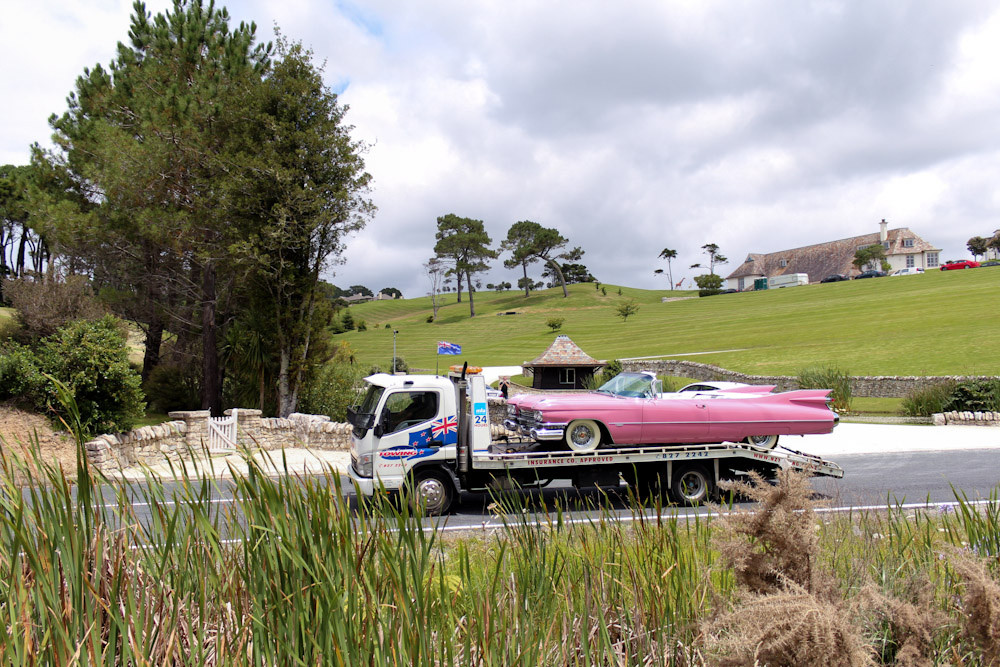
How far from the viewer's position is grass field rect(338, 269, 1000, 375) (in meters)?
33.2

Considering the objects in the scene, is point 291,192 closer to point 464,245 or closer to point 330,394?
point 330,394

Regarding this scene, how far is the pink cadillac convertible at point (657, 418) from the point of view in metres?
10.4

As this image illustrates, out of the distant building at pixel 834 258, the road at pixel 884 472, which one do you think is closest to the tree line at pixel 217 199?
the road at pixel 884 472

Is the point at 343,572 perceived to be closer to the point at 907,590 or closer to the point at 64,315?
the point at 907,590

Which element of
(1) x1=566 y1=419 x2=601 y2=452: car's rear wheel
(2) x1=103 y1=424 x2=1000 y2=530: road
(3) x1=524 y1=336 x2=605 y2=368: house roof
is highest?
(3) x1=524 y1=336 x2=605 y2=368: house roof

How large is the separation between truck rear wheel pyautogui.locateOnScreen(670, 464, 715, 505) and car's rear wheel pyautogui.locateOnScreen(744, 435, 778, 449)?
1.36 meters

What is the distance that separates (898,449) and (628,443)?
→ 9466mm

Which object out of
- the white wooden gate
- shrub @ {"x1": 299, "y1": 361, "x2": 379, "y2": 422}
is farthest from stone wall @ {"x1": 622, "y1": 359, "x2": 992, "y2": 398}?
the white wooden gate

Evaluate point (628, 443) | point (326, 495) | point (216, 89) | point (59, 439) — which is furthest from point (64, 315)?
point (326, 495)

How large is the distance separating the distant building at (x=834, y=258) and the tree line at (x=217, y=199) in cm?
10769

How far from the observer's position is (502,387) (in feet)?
86.9

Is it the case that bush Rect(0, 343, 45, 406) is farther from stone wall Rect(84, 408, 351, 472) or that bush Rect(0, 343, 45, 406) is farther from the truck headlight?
the truck headlight

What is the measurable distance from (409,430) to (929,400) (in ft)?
66.8

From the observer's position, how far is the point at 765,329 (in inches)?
2066
